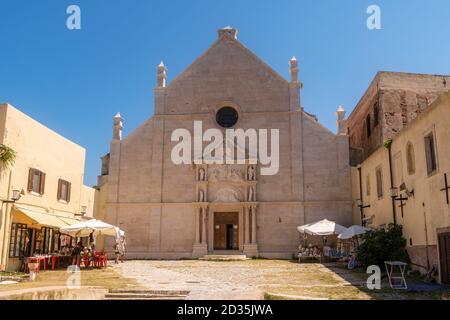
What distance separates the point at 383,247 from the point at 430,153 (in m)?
4.90

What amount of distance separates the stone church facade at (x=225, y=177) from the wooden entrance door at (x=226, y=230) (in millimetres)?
67

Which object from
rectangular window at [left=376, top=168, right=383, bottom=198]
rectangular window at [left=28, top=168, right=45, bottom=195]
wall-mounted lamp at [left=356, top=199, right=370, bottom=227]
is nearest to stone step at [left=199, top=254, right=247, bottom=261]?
wall-mounted lamp at [left=356, top=199, right=370, bottom=227]

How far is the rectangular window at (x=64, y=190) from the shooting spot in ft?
83.0

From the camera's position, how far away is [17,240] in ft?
66.3

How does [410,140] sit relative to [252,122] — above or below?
below

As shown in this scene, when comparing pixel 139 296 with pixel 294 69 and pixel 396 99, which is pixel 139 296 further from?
pixel 294 69

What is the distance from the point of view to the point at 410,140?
18.2m

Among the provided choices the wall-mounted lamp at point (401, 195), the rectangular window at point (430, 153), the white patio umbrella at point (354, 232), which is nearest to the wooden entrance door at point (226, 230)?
the white patio umbrella at point (354, 232)

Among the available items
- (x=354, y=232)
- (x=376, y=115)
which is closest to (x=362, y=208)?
(x=354, y=232)

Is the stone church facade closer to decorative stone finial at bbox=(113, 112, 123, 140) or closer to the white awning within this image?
decorative stone finial at bbox=(113, 112, 123, 140)

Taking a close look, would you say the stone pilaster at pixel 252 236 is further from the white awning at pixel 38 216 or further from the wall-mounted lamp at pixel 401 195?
the wall-mounted lamp at pixel 401 195
